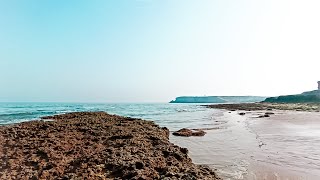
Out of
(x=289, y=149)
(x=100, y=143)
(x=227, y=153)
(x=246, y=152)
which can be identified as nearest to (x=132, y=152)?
(x=100, y=143)

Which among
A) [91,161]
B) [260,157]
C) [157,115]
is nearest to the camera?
[91,161]

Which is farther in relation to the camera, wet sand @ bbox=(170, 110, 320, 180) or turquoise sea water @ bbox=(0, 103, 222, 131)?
turquoise sea water @ bbox=(0, 103, 222, 131)

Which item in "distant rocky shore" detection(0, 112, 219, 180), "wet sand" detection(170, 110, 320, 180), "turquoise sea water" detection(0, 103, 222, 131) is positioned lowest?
"wet sand" detection(170, 110, 320, 180)

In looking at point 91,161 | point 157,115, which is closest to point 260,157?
point 91,161

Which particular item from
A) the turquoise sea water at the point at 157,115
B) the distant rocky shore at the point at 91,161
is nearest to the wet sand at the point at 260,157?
the distant rocky shore at the point at 91,161

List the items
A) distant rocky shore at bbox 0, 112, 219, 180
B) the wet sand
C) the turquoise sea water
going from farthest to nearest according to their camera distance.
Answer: the turquoise sea water → the wet sand → distant rocky shore at bbox 0, 112, 219, 180

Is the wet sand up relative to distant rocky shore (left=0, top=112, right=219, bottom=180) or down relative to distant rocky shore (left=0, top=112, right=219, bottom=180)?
down

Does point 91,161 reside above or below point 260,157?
above

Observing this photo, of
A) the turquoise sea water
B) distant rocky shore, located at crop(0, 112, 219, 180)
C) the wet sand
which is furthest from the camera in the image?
the turquoise sea water

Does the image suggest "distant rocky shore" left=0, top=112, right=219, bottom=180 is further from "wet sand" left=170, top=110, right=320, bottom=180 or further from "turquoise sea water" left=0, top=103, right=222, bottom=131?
"turquoise sea water" left=0, top=103, right=222, bottom=131

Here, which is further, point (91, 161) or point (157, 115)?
point (157, 115)

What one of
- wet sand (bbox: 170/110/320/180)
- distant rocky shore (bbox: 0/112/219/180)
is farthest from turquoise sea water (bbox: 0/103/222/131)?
distant rocky shore (bbox: 0/112/219/180)

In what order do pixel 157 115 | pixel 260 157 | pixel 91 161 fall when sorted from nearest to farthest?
pixel 91 161, pixel 260 157, pixel 157 115

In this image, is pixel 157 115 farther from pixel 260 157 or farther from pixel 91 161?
pixel 91 161
